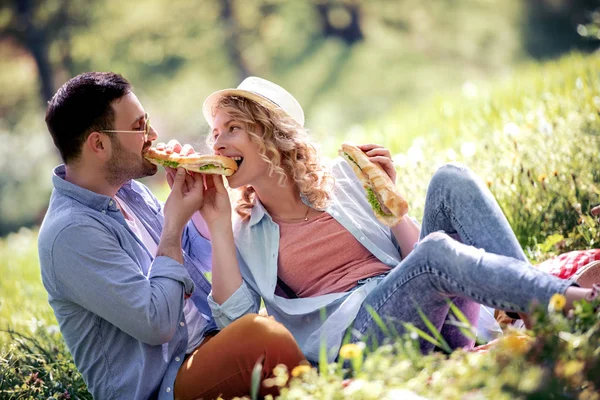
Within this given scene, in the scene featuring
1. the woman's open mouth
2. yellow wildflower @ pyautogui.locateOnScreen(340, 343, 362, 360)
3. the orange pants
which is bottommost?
the orange pants

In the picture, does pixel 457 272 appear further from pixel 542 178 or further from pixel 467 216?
pixel 542 178

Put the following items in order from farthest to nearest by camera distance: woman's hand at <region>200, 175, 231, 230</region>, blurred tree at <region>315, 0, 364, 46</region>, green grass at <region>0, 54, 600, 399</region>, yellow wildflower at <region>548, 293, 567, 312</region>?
blurred tree at <region>315, 0, 364, 46</region> < woman's hand at <region>200, 175, 231, 230</region> < yellow wildflower at <region>548, 293, 567, 312</region> < green grass at <region>0, 54, 600, 399</region>

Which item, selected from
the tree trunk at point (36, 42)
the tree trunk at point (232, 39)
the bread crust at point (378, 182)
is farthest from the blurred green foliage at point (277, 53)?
the bread crust at point (378, 182)

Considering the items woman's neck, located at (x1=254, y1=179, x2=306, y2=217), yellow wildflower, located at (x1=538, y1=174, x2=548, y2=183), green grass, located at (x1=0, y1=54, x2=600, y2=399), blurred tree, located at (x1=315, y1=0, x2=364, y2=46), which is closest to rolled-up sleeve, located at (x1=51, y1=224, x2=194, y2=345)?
green grass, located at (x1=0, y1=54, x2=600, y2=399)

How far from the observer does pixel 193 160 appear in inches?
138

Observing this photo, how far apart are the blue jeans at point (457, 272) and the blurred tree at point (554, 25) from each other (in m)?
17.8

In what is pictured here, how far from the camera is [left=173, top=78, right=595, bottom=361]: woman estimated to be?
10.3 feet

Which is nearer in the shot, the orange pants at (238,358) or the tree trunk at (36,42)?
the orange pants at (238,358)

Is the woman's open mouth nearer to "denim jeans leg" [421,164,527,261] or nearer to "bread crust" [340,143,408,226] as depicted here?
"bread crust" [340,143,408,226]

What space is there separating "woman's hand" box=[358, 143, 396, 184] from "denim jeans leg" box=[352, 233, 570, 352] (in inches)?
28.6

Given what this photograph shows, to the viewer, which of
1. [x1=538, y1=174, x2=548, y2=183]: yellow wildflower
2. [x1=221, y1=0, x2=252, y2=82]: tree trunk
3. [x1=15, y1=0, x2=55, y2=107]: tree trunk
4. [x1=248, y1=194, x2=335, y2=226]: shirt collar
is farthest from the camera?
[x1=221, y1=0, x2=252, y2=82]: tree trunk

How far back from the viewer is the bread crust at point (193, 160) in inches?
138

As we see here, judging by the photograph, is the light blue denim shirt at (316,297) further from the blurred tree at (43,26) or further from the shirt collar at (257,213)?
the blurred tree at (43,26)

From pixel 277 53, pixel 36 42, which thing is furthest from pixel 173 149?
pixel 277 53
